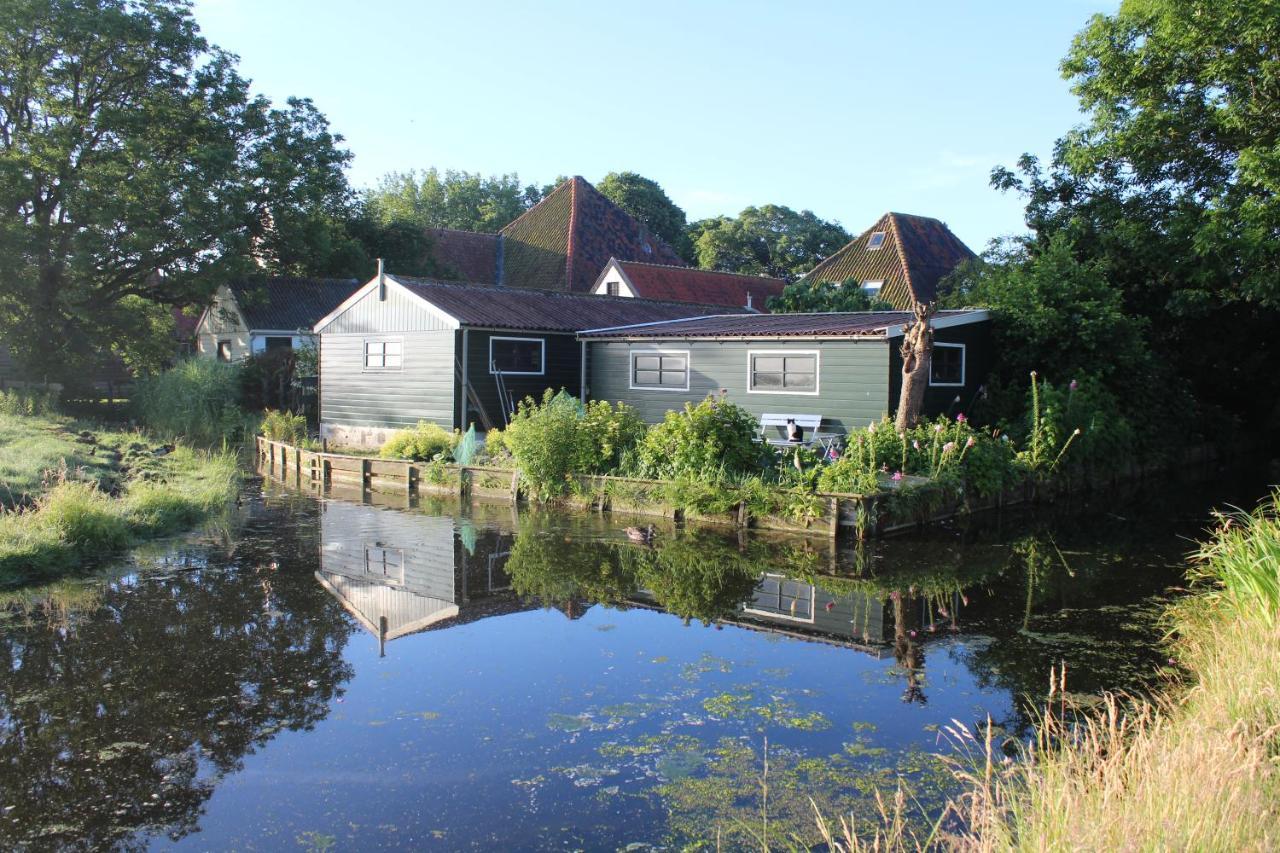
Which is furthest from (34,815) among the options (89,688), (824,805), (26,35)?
(26,35)

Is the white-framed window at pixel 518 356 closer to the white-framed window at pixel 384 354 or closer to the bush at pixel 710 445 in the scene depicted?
the white-framed window at pixel 384 354

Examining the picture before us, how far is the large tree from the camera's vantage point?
29547 millimetres

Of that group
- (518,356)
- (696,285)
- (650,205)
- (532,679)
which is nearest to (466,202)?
(650,205)

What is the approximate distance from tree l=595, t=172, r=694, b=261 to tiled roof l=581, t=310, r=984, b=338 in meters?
32.9

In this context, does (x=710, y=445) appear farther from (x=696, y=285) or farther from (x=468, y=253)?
(x=468, y=253)

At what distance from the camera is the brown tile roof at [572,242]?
4025cm

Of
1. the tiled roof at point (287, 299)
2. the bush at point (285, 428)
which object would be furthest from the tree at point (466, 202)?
the bush at point (285, 428)

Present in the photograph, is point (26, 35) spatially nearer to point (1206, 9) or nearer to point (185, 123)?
point (185, 123)

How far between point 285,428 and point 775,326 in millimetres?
12235

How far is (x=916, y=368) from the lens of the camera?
666 inches

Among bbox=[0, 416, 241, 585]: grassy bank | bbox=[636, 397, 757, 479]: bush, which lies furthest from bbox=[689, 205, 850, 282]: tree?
bbox=[636, 397, 757, 479]: bush

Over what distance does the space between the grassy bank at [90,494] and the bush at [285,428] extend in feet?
9.32

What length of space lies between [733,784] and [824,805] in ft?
1.95

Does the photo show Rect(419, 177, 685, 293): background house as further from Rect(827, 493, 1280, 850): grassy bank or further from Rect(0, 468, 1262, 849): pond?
Rect(827, 493, 1280, 850): grassy bank
